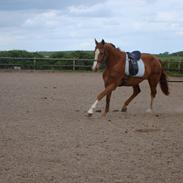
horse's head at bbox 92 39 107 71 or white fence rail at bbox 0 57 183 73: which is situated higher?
horse's head at bbox 92 39 107 71

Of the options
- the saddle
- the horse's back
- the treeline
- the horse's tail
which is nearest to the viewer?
the saddle

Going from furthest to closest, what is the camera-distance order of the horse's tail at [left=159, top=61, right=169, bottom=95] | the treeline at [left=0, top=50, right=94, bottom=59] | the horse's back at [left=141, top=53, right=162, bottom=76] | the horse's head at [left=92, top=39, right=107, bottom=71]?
the treeline at [left=0, top=50, right=94, bottom=59] → the horse's tail at [left=159, top=61, right=169, bottom=95] → the horse's back at [left=141, top=53, right=162, bottom=76] → the horse's head at [left=92, top=39, right=107, bottom=71]

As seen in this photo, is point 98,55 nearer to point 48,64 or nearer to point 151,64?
point 151,64

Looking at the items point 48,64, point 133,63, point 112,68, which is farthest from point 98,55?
point 48,64

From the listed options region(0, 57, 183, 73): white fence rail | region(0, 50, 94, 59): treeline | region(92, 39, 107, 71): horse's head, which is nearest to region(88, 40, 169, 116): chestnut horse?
region(92, 39, 107, 71): horse's head

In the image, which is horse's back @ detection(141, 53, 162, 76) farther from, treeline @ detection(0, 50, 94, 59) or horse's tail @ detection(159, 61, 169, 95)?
treeline @ detection(0, 50, 94, 59)

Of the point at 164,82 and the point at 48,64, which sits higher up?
the point at 164,82

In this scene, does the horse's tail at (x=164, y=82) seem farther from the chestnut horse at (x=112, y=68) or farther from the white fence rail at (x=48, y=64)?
the white fence rail at (x=48, y=64)

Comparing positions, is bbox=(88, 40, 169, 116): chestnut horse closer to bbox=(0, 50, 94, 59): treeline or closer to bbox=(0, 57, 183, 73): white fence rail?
bbox=(0, 57, 183, 73): white fence rail

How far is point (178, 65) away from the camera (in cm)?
4053

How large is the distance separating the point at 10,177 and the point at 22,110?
7893mm

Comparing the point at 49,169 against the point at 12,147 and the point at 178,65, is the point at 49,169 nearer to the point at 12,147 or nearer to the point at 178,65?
the point at 12,147

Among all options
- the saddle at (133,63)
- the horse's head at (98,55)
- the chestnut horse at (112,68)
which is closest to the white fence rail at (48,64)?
the chestnut horse at (112,68)

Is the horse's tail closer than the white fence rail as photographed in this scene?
Yes
